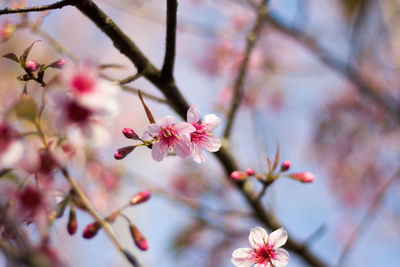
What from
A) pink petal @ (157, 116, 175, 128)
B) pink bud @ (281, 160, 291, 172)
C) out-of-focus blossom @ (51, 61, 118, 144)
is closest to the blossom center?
pink bud @ (281, 160, 291, 172)

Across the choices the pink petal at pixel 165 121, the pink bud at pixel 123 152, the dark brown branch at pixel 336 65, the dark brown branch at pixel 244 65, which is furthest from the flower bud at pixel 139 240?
the dark brown branch at pixel 336 65

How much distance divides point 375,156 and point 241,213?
368 centimetres

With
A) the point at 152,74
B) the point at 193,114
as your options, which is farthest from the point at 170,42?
the point at 193,114

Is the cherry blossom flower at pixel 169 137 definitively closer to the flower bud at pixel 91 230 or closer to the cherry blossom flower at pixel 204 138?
the cherry blossom flower at pixel 204 138

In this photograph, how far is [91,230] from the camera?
97 centimetres

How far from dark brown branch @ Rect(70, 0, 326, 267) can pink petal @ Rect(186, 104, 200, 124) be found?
24 centimetres

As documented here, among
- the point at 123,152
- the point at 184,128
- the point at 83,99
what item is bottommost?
the point at 123,152

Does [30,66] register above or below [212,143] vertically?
above

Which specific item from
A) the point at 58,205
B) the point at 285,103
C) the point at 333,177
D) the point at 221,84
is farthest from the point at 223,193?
the point at 58,205

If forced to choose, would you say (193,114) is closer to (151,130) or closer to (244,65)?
(151,130)

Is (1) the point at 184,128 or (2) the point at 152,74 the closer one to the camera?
(1) the point at 184,128

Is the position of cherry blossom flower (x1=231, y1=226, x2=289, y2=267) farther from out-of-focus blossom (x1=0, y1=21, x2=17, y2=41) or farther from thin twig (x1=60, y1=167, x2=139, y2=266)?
out-of-focus blossom (x1=0, y1=21, x2=17, y2=41)

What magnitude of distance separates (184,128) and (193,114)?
5 cm

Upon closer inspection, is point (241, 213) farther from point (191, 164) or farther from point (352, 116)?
point (352, 116)
